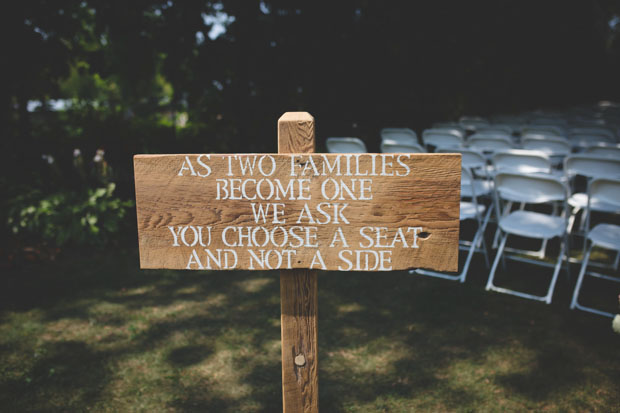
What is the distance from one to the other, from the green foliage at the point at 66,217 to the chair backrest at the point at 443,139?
391 centimetres

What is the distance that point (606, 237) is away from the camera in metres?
3.77

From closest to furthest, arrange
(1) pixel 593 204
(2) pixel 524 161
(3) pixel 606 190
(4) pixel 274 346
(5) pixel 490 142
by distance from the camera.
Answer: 1. (4) pixel 274 346
2. (3) pixel 606 190
3. (1) pixel 593 204
4. (2) pixel 524 161
5. (5) pixel 490 142

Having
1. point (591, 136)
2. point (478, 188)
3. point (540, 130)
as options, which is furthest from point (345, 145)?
point (591, 136)

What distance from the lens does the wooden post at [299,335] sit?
1.78 metres

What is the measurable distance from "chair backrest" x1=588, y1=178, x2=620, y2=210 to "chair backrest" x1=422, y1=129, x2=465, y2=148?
2449mm

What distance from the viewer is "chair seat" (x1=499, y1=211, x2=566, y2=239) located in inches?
154

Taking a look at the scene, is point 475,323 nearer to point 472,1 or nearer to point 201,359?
point 201,359

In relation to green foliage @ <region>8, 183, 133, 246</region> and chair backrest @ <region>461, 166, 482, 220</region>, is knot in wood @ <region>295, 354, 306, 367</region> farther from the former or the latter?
green foliage @ <region>8, 183, 133, 246</region>

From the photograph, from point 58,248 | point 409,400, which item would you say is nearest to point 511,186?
point 409,400

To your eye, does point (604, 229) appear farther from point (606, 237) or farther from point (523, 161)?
point (523, 161)

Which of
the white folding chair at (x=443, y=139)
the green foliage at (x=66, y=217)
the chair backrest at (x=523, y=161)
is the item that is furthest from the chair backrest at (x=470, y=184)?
the green foliage at (x=66, y=217)

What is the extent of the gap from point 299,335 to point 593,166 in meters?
3.67

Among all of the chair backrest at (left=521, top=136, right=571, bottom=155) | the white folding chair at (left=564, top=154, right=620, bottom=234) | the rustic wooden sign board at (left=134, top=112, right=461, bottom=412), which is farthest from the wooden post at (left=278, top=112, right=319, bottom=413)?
the chair backrest at (left=521, top=136, right=571, bottom=155)

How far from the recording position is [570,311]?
152 inches
